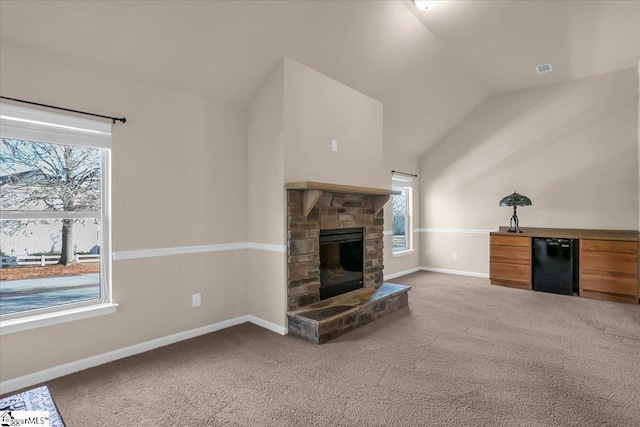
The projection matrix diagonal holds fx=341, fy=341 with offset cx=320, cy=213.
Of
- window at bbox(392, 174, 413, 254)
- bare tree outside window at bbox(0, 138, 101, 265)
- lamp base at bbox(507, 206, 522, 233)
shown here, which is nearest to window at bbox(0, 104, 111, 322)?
bare tree outside window at bbox(0, 138, 101, 265)

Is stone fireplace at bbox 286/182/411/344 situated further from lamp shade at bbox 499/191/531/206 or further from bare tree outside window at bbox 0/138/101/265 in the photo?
lamp shade at bbox 499/191/531/206

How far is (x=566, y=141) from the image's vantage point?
530 centimetres

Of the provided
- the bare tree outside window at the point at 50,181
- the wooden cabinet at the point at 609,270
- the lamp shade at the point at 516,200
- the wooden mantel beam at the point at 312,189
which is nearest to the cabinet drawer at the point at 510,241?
the lamp shade at the point at 516,200

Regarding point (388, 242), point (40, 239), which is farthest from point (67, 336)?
point (388, 242)

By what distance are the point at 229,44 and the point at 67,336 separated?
105 inches

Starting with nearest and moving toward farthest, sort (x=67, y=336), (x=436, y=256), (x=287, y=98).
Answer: (x=67, y=336), (x=287, y=98), (x=436, y=256)

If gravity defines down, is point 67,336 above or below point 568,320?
above

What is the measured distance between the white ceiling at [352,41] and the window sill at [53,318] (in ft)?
5.12

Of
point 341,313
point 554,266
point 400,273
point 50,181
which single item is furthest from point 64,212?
point 554,266

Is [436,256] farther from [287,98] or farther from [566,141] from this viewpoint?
[287,98]

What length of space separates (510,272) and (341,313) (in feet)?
11.2

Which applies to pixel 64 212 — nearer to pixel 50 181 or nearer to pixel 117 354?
pixel 50 181

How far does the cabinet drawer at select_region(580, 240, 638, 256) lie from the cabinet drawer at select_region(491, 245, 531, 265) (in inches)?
26.8

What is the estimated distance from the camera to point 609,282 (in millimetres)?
4539
